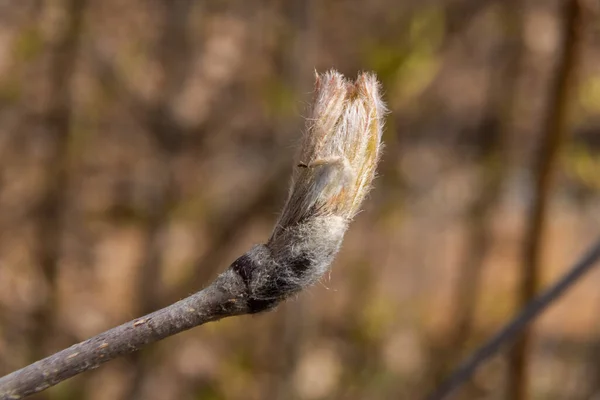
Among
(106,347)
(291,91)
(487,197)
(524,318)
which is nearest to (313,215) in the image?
(106,347)

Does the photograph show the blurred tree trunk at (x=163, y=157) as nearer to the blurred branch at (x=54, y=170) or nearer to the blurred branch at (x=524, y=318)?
the blurred branch at (x=54, y=170)

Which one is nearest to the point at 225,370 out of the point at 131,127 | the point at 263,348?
the point at 263,348

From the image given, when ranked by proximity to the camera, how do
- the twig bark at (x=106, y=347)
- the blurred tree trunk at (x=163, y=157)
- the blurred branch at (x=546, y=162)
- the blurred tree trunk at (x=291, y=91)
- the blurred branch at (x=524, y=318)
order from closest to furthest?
1. the twig bark at (x=106, y=347)
2. the blurred branch at (x=524, y=318)
3. the blurred branch at (x=546, y=162)
4. the blurred tree trunk at (x=291, y=91)
5. the blurred tree trunk at (x=163, y=157)

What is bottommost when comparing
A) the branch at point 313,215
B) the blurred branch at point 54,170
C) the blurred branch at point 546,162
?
the branch at point 313,215

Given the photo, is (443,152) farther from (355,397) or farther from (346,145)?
(346,145)

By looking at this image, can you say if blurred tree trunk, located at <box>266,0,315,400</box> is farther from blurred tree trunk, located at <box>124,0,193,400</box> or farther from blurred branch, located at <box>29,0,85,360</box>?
blurred branch, located at <box>29,0,85,360</box>

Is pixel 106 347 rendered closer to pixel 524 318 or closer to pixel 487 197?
pixel 524 318

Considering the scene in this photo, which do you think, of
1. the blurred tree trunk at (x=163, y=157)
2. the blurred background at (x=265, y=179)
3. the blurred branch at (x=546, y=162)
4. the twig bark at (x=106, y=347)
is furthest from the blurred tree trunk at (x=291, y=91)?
the twig bark at (x=106, y=347)

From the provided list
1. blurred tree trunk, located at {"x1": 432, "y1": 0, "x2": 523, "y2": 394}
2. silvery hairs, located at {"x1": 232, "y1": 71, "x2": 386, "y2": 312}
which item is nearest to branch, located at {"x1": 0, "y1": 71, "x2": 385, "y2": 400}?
silvery hairs, located at {"x1": 232, "y1": 71, "x2": 386, "y2": 312}
